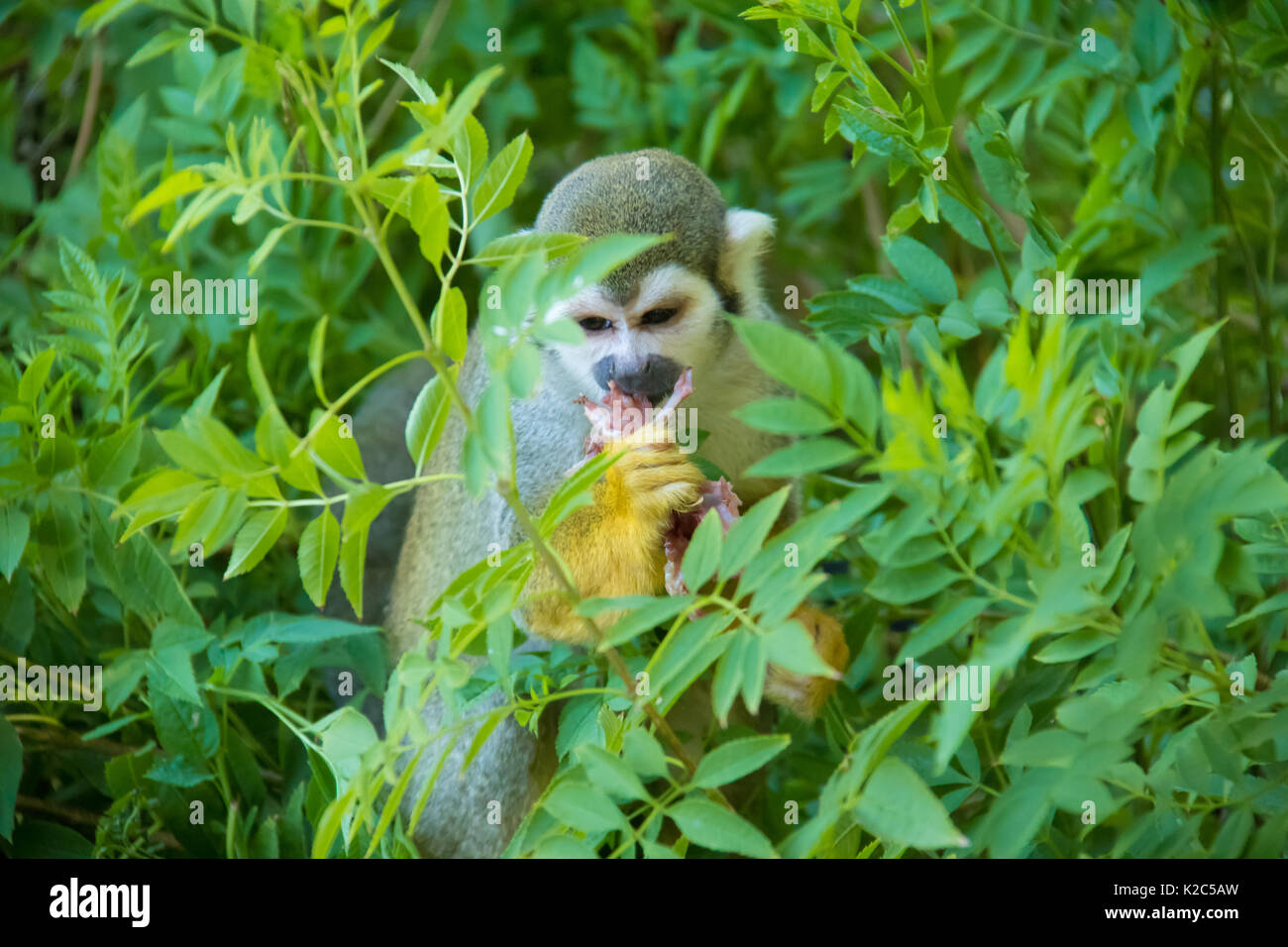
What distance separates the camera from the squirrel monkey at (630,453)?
2.40m

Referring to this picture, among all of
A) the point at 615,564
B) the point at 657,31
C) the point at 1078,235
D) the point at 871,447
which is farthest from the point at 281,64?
the point at 657,31

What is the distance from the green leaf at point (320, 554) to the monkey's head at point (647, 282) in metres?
1.04

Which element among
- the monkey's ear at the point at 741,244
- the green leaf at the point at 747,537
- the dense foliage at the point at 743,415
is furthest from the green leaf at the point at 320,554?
the monkey's ear at the point at 741,244

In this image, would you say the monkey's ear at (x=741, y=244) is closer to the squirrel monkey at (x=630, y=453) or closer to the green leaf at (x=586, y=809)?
the squirrel monkey at (x=630, y=453)

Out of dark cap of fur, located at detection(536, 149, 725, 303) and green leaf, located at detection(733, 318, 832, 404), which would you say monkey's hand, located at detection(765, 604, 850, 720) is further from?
green leaf, located at detection(733, 318, 832, 404)

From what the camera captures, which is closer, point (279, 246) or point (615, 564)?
point (615, 564)

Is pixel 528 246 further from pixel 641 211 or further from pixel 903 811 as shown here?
pixel 641 211

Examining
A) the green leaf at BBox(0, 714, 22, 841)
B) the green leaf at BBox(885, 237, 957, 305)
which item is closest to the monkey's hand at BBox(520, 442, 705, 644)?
the green leaf at BBox(885, 237, 957, 305)

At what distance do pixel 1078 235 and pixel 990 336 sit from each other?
1.62m

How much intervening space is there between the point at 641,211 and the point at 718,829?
160cm

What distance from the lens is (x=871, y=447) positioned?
1.42 meters

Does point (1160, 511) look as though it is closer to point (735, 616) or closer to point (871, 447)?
point (871, 447)

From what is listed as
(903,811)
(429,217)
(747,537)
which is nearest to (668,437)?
(747,537)

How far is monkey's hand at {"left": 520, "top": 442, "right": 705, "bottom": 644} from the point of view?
2.33 meters
